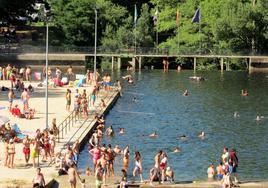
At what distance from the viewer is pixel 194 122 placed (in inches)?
2277

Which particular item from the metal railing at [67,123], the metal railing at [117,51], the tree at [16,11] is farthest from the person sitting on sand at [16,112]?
the tree at [16,11]

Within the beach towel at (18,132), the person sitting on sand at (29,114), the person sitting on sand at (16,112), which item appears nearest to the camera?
the beach towel at (18,132)

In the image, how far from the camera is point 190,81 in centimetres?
8606

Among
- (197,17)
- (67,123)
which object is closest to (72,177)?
(67,123)

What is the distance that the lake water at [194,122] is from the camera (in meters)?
43.5

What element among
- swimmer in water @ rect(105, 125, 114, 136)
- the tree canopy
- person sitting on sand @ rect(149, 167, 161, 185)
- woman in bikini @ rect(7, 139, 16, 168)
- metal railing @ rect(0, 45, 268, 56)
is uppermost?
the tree canopy

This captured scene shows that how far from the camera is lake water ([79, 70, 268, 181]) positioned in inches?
1711

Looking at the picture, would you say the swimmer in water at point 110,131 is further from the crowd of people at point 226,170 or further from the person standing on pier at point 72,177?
the person standing on pier at point 72,177

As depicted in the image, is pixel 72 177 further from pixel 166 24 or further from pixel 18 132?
pixel 166 24

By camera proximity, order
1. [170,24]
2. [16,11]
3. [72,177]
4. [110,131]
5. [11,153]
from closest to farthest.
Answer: [72,177] < [11,153] < [110,131] < [16,11] < [170,24]

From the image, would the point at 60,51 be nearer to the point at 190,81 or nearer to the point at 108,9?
the point at 108,9

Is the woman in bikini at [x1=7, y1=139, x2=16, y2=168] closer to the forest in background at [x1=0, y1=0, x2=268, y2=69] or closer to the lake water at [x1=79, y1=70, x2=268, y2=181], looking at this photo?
the lake water at [x1=79, y1=70, x2=268, y2=181]

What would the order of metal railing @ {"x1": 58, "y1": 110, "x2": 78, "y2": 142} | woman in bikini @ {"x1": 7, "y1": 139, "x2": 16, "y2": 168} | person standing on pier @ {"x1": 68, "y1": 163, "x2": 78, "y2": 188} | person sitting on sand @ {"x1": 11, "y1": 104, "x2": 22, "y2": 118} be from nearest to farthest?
1. person standing on pier @ {"x1": 68, "y1": 163, "x2": 78, "y2": 188}
2. woman in bikini @ {"x1": 7, "y1": 139, "x2": 16, "y2": 168}
3. metal railing @ {"x1": 58, "y1": 110, "x2": 78, "y2": 142}
4. person sitting on sand @ {"x1": 11, "y1": 104, "x2": 22, "y2": 118}


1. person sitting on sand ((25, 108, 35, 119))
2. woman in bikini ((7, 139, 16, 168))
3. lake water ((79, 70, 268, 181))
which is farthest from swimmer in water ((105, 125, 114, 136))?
woman in bikini ((7, 139, 16, 168))
